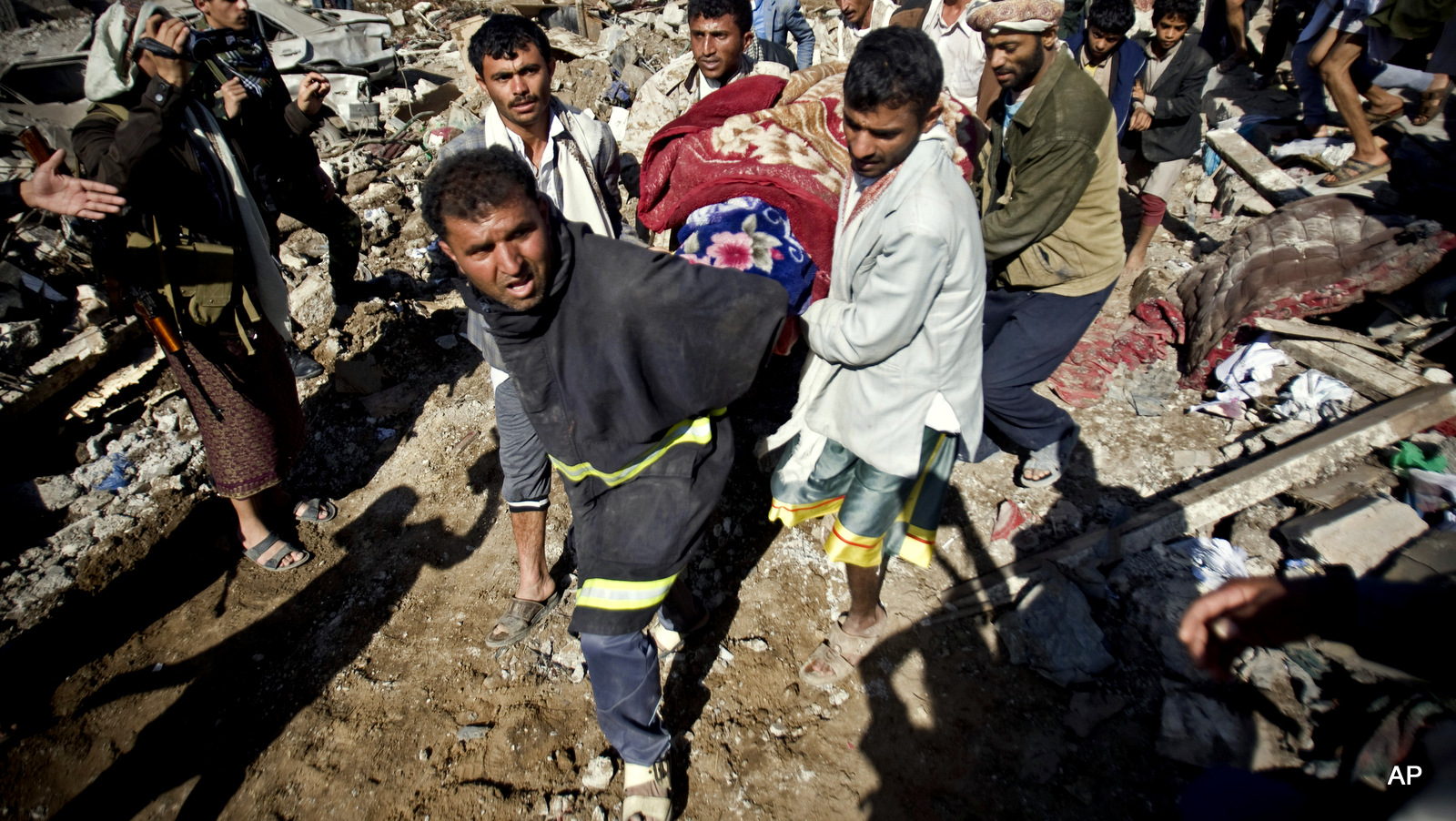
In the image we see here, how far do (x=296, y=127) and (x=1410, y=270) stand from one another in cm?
554

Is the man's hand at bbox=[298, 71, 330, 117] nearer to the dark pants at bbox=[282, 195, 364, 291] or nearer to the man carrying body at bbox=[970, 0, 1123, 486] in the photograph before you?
the dark pants at bbox=[282, 195, 364, 291]

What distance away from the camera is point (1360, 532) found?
8.17 ft

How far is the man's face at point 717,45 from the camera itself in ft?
11.3

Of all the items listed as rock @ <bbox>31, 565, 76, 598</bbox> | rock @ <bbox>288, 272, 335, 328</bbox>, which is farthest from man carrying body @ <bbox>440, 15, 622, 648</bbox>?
rock @ <bbox>288, 272, 335, 328</bbox>

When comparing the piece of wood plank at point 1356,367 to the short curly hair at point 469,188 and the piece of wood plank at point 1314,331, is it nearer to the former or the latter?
the piece of wood plank at point 1314,331

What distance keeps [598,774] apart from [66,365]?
4109mm

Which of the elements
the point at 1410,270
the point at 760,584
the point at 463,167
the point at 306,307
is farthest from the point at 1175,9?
the point at 306,307

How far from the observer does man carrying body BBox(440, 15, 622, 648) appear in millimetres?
2354

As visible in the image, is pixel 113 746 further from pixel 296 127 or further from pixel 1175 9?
pixel 1175 9

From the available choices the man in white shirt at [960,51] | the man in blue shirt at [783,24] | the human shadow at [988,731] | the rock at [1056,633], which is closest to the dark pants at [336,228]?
the man in blue shirt at [783,24]

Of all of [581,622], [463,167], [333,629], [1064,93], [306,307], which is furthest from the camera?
[306,307]

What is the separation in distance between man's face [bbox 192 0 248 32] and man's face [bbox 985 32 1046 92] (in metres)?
3.31

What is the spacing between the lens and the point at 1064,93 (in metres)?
2.28

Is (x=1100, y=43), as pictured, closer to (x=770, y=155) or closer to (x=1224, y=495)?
(x=770, y=155)
